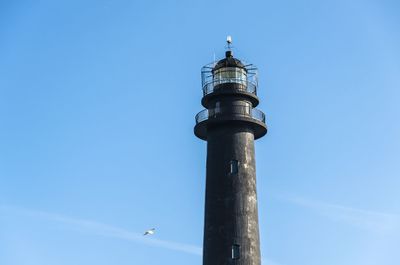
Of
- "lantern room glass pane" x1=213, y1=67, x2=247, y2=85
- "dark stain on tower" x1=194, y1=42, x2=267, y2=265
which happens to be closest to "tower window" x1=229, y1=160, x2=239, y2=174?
"dark stain on tower" x1=194, y1=42, x2=267, y2=265

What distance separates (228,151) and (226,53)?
7.09 meters

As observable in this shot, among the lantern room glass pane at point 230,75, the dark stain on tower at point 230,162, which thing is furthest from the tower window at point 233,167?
the lantern room glass pane at point 230,75

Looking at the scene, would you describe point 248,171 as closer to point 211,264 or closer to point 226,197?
point 226,197

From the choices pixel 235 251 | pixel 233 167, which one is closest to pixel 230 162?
pixel 233 167

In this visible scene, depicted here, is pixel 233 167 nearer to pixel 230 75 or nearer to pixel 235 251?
pixel 235 251

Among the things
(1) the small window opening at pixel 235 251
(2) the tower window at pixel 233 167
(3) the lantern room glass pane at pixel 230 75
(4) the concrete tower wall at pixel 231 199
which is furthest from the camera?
(3) the lantern room glass pane at pixel 230 75

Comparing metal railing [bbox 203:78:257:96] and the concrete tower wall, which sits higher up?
metal railing [bbox 203:78:257:96]

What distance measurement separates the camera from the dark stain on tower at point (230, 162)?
47.6m

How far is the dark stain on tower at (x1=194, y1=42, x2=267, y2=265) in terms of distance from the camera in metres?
47.6

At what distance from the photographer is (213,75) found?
5250cm

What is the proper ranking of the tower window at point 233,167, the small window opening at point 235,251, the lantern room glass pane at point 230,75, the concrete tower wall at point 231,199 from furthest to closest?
the lantern room glass pane at point 230,75 → the tower window at point 233,167 → the concrete tower wall at point 231,199 → the small window opening at point 235,251

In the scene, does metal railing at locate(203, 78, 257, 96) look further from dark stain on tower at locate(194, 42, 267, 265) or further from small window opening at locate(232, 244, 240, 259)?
small window opening at locate(232, 244, 240, 259)

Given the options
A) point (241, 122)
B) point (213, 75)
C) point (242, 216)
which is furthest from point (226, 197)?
point (213, 75)

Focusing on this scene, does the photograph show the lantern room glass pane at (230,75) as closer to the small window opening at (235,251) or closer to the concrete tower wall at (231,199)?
the concrete tower wall at (231,199)
